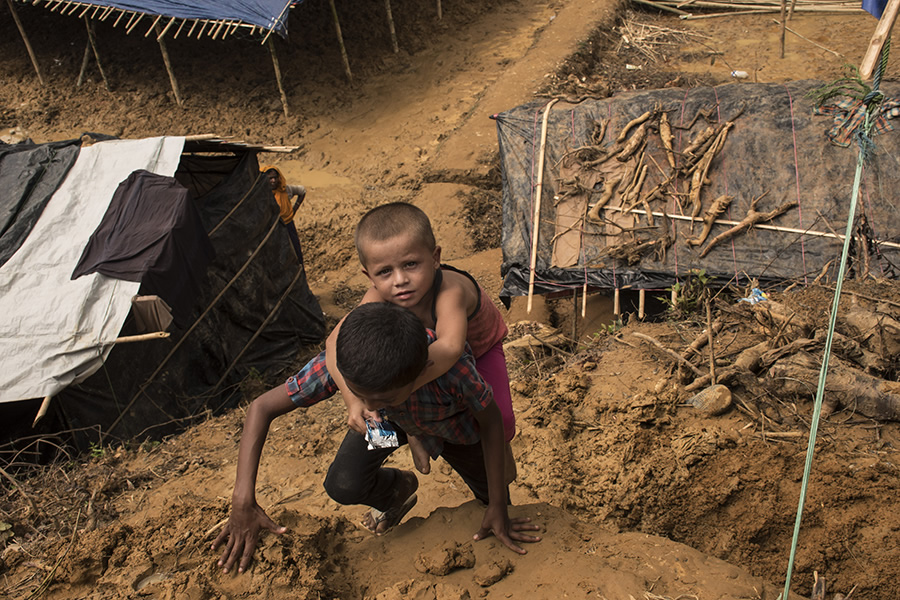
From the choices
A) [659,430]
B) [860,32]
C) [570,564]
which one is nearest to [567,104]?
[659,430]

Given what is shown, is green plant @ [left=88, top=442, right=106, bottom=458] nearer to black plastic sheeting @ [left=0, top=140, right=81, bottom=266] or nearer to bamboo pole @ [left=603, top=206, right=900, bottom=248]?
black plastic sheeting @ [left=0, top=140, right=81, bottom=266]

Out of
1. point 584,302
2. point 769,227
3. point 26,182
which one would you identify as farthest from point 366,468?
point 769,227

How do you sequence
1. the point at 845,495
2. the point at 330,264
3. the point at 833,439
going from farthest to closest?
the point at 330,264, the point at 833,439, the point at 845,495

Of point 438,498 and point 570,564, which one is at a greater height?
point 570,564

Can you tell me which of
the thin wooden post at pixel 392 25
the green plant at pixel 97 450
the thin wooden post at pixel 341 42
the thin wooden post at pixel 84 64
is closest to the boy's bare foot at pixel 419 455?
the green plant at pixel 97 450

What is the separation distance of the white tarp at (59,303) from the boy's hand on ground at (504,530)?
3.20 m

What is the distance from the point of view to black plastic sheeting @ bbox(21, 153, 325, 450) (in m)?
4.46

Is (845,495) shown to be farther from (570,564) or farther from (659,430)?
(570,564)

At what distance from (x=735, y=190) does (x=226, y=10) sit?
7.11 metres

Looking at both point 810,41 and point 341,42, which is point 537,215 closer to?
point 341,42

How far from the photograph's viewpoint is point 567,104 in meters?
Answer: 6.41

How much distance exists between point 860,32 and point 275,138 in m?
10.1

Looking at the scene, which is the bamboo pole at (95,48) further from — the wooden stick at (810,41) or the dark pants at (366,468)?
the wooden stick at (810,41)

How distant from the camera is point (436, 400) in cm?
182
